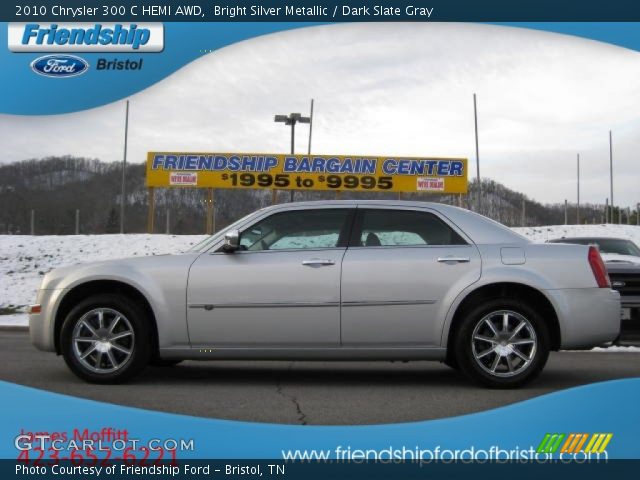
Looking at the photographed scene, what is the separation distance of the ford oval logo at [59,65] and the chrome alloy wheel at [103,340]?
2235 mm

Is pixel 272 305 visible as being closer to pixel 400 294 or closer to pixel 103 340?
pixel 400 294

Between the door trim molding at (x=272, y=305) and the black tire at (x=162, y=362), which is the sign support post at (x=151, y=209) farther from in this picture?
the door trim molding at (x=272, y=305)

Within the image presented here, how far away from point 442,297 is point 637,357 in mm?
3914

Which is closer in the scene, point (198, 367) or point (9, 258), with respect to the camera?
point (198, 367)

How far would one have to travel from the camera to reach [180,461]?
4.34 metres

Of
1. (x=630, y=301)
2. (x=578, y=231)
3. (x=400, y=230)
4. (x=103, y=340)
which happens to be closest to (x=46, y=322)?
(x=103, y=340)

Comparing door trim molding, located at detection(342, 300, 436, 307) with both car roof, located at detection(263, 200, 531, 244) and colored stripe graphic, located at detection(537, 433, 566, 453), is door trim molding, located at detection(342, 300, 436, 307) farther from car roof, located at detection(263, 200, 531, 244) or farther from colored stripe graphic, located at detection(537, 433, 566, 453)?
colored stripe graphic, located at detection(537, 433, 566, 453)

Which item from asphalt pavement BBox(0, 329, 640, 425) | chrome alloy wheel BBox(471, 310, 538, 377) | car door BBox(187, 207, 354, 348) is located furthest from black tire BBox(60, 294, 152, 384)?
chrome alloy wheel BBox(471, 310, 538, 377)

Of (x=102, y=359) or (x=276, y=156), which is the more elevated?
(x=276, y=156)

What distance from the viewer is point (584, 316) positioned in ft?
23.2

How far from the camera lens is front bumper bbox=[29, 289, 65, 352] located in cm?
737

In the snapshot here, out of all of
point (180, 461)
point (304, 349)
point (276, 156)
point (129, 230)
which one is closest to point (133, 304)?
point (304, 349)

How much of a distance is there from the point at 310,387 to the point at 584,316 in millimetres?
2375

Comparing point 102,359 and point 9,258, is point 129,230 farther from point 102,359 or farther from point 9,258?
point 102,359
